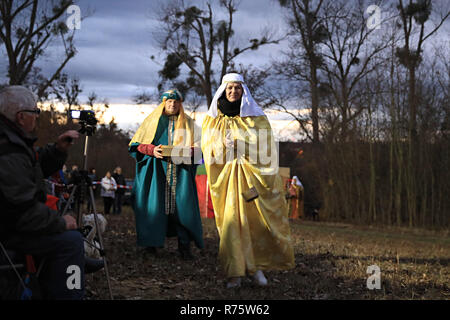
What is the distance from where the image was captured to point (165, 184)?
7133 mm

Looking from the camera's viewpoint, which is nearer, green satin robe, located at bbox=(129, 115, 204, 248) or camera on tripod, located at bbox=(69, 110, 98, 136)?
camera on tripod, located at bbox=(69, 110, 98, 136)

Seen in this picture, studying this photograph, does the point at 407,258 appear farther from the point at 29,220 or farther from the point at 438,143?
the point at 438,143

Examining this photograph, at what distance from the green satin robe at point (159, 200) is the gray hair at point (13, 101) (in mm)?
3623

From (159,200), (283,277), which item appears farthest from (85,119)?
(283,277)

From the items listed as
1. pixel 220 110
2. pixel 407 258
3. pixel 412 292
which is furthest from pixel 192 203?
pixel 407 258

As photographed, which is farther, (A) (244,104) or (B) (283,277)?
(B) (283,277)

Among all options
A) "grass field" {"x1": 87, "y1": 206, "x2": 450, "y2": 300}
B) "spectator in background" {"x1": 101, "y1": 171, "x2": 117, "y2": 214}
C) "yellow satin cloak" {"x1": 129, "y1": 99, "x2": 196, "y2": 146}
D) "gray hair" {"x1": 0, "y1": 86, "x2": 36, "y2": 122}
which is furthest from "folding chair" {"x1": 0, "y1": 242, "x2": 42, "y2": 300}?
"spectator in background" {"x1": 101, "y1": 171, "x2": 117, "y2": 214}

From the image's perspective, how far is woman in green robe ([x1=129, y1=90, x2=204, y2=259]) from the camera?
275 inches

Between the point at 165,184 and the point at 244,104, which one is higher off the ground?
the point at 244,104

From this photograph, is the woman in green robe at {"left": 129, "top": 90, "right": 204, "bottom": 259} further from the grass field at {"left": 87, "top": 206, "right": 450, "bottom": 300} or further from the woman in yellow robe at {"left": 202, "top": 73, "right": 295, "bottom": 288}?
the woman in yellow robe at {"left": 202, "top": 73, "right": 295, "bottom": 288}

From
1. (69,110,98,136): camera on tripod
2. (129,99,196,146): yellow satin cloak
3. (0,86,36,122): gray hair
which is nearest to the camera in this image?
(0,86,36,122): gray hair

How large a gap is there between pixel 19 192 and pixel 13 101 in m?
0.66

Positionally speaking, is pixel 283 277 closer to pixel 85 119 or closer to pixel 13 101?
pixel 85 119

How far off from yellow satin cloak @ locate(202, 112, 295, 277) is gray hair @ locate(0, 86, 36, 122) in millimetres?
2559
